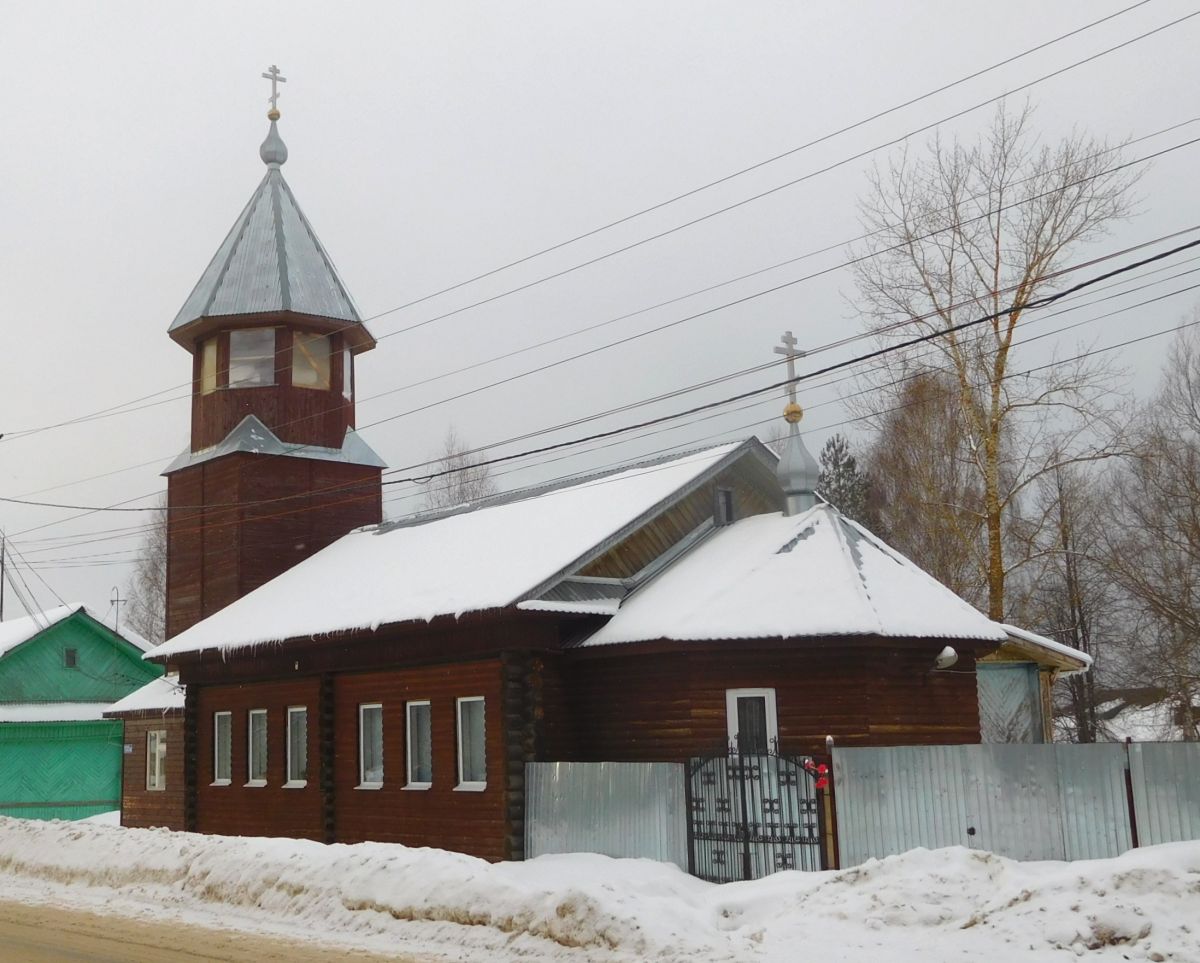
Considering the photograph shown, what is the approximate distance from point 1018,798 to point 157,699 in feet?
69.5

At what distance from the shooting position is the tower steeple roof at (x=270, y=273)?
1166 inches

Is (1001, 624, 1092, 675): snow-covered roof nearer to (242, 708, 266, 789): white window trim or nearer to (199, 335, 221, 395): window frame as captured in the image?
(242, 708, 266, 789): white window trim

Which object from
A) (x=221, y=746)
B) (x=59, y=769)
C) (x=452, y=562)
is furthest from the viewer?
(x=59, y=769)

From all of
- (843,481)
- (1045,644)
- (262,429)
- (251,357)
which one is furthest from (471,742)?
(843,481)

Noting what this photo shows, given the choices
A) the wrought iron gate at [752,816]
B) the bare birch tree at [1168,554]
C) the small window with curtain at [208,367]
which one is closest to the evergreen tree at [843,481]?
the bare birch tree at [1168,554]

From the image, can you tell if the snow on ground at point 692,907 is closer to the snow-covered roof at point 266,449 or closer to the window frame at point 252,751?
the window frame at point 252,751

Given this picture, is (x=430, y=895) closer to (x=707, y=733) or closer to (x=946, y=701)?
(x=707, y=733)

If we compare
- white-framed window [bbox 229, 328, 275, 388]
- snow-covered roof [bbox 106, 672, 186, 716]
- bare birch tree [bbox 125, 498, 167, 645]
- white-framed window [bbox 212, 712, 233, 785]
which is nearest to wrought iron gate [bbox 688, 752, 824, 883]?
white-framed window [bbox 212, 712, 233, 785]

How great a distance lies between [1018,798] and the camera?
14.9 metres

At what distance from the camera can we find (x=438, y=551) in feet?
78.9

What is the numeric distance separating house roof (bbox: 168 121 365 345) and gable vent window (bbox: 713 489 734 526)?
36.5ft

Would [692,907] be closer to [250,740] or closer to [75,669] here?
[250,740]

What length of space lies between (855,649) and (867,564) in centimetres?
187

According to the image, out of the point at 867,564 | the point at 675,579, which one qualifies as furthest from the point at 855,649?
the point at 675,579
